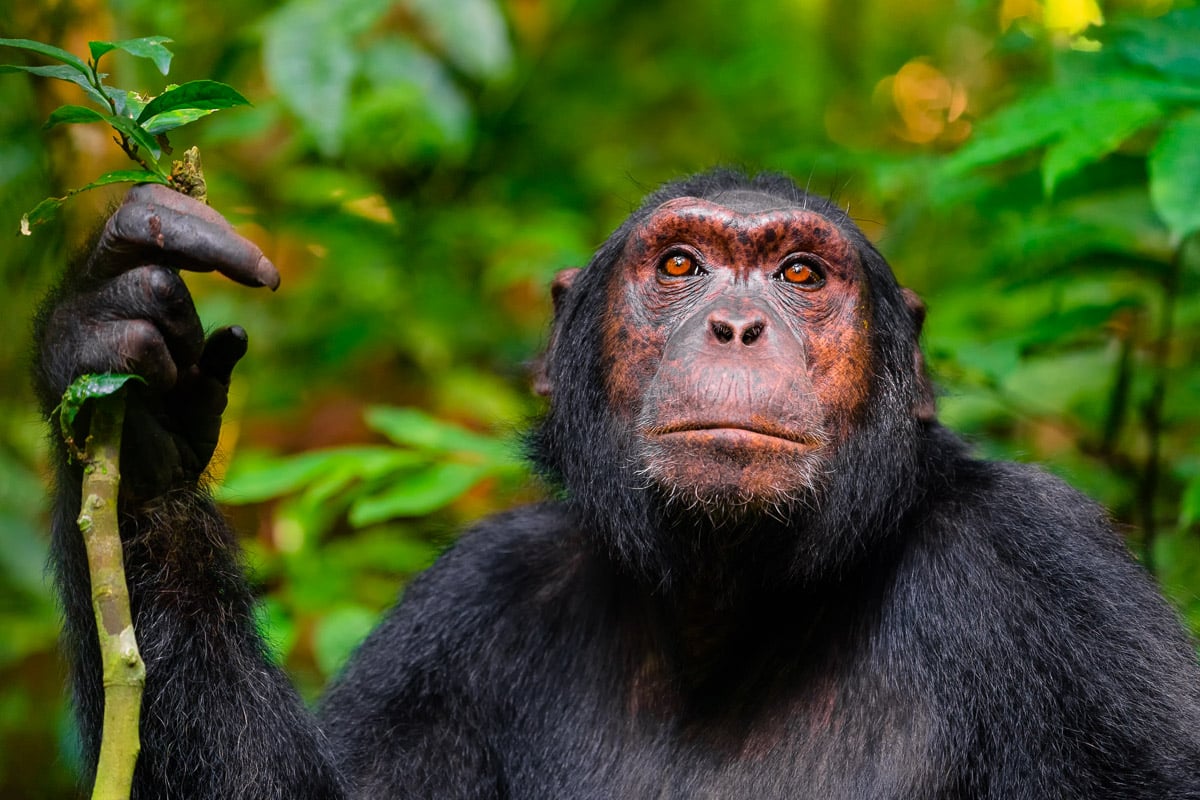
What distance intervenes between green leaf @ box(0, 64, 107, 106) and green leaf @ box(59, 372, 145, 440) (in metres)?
0.67

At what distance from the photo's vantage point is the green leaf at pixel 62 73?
2.88 meters

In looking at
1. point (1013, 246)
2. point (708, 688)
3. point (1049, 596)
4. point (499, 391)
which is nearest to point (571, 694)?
point (708, 688)

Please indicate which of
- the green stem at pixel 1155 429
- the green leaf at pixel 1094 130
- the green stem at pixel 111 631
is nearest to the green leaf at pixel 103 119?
the green stem at pixel 111 631

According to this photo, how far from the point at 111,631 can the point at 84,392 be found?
0.60 meters

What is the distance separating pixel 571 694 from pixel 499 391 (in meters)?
4.10

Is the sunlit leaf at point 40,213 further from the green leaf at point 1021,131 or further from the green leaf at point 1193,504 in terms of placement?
the green leaf at point 1193,504

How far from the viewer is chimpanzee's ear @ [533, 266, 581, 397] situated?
16.9ft

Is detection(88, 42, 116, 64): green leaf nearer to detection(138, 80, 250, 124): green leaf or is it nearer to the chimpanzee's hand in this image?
detection(138, 80, 250, 124): green leaf

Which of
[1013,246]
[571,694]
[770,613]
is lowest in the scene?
[571,694]

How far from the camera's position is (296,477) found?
558 centimetres

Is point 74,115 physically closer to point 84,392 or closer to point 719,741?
point 84,392

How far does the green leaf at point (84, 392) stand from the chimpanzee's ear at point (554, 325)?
2.16 m

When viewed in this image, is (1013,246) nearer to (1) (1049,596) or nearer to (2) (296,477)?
(1) (1049,596)

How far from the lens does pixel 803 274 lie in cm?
464
